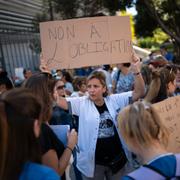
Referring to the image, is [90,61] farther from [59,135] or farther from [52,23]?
[59,135]

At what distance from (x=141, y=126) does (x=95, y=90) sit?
67.0 inches

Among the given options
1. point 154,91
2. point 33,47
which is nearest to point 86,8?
point 33,47

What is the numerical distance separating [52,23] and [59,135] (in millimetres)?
1601

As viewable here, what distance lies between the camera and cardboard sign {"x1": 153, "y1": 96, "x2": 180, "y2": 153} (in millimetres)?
3080

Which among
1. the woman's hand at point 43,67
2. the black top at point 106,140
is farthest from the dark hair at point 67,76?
the black top at point 106,140

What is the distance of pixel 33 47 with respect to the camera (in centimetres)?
1706

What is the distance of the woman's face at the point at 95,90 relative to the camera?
3832mm

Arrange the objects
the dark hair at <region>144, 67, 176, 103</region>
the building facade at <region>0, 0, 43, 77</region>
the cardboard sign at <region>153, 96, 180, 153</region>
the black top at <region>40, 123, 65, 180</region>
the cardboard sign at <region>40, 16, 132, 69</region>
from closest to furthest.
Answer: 1. the black top at <region>40, 123, 65, 180</region>
2. the cardboard sign at <region>153, 96, 180, 153</region>
3. the dark hair at <region>144, 67, 176, 103</region>
4. the cardboard sign at <region>40, 16, 132, 69</region>
5. the building facade at <region>0, 0, 43, 77</region>

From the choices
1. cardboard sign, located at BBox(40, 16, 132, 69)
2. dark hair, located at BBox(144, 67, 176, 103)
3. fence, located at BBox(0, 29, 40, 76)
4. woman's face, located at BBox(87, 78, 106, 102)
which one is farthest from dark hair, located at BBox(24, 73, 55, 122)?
fence, located at BBox(0, 29, 40, 76)

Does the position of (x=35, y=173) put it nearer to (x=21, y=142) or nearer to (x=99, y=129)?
(x=21, y=142)

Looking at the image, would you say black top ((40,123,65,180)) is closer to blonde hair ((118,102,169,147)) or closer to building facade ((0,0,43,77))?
blonde hair ((118,102,169,147))

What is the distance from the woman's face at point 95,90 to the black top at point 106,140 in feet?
0.35

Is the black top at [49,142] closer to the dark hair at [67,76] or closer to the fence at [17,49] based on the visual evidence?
the dark hair at [67,76]

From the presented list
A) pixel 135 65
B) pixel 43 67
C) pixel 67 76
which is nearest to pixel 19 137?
pixel 43 67
